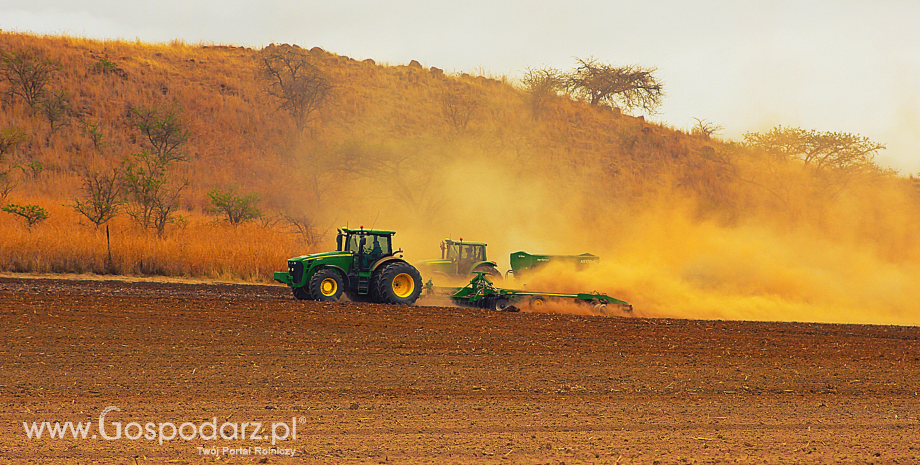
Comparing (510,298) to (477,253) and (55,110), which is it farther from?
(55,110)

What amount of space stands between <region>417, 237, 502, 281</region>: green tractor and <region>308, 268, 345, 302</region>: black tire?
14.8 ft

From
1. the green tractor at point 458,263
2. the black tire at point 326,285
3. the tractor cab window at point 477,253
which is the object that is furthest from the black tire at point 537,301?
the black tire at point 326,285

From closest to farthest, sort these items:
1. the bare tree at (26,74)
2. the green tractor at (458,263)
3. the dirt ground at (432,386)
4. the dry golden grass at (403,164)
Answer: the dirt ground at (432,386) < the green tractor at (458,263) < the dry golden grass at (403,164) < the bare tree at (26,74)

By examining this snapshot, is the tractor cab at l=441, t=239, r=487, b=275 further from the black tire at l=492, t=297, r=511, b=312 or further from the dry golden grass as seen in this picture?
the dry golden grass

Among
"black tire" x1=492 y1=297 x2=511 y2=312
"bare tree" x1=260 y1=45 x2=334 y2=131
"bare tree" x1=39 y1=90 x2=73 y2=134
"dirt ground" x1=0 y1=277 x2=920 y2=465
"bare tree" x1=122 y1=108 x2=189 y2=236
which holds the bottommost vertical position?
"dirt ground" x1=0 y1=277 x2=920 y2=465

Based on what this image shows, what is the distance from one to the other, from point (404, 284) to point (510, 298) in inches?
106

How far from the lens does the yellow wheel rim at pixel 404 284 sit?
1789cm

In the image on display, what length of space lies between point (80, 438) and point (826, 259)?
28.8m

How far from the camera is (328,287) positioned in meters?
17.4

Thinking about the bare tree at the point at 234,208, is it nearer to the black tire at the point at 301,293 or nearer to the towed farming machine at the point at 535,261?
the towed farming machine at the point at 535,261

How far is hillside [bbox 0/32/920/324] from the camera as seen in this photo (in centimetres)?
2266

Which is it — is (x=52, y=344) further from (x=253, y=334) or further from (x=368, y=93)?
(x=368, y=93)

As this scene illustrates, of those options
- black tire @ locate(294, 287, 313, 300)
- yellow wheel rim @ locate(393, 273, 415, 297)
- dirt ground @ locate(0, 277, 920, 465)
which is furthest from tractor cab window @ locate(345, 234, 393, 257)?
dirt ground @ locate(0, 277, 920, 465)

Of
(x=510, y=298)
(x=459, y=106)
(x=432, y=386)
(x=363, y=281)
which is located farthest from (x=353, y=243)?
(x=459, y=106)
